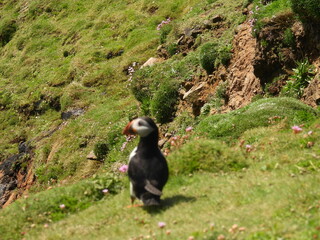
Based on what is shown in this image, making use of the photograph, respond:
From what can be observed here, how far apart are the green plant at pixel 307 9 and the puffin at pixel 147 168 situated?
842 cm

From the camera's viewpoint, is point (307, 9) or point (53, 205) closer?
point (53, 205)

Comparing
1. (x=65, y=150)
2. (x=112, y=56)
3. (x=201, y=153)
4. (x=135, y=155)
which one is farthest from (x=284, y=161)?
(x=112, y=56)

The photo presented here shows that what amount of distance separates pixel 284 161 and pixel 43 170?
1491 centimetres

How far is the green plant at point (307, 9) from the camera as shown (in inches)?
553

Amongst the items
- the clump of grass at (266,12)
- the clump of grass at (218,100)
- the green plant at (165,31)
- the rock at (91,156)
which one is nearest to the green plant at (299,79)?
the clump of grass at (266,12)

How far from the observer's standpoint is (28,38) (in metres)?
42.0

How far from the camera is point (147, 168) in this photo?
306 inches

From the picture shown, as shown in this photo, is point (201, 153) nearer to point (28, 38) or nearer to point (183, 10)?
point (183, 10)

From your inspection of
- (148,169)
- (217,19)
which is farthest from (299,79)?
(148,169)

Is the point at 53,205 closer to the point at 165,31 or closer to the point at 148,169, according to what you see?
the point at 148,169

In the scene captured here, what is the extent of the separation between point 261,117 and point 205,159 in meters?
4.06

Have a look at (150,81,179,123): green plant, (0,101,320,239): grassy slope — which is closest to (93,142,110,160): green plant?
(150,81,179,123): green plant

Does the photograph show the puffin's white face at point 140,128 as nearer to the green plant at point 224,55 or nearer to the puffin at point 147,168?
the puffin at point 147,168

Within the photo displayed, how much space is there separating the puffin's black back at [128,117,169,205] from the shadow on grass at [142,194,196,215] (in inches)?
9.2
